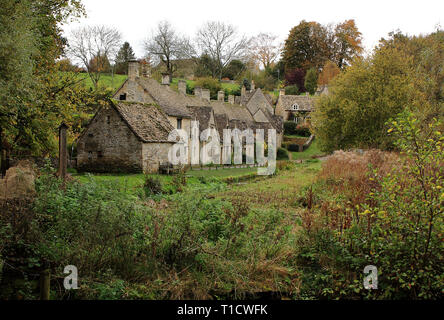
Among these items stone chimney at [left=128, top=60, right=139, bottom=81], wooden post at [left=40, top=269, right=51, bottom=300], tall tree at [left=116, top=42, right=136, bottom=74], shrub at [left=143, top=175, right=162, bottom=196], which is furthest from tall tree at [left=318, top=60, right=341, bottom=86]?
wooden post at [left=40, top=269, right=51, bottom=300]

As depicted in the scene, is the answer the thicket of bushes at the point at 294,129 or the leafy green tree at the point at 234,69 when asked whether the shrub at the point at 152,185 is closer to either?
the thicket of bushes at the point at 294,129

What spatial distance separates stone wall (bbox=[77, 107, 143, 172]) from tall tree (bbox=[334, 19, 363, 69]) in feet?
243

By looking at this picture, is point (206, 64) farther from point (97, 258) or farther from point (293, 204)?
point (97, 258)

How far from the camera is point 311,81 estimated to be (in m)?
83.2

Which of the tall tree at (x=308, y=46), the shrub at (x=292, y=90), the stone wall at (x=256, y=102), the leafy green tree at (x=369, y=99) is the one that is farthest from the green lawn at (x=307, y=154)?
the tall tree at (x=308, y=46)

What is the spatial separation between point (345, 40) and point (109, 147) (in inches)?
3012

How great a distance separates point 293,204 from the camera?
15.8 meters

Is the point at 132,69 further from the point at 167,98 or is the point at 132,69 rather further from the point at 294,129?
the point at 294,129

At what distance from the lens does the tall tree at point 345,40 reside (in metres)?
89.7

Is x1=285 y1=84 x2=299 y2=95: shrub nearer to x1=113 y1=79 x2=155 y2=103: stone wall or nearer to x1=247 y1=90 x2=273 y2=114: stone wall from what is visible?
x1=247 y1=90 x2=273 y2=114: stone wall

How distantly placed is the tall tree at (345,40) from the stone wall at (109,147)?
243ft
